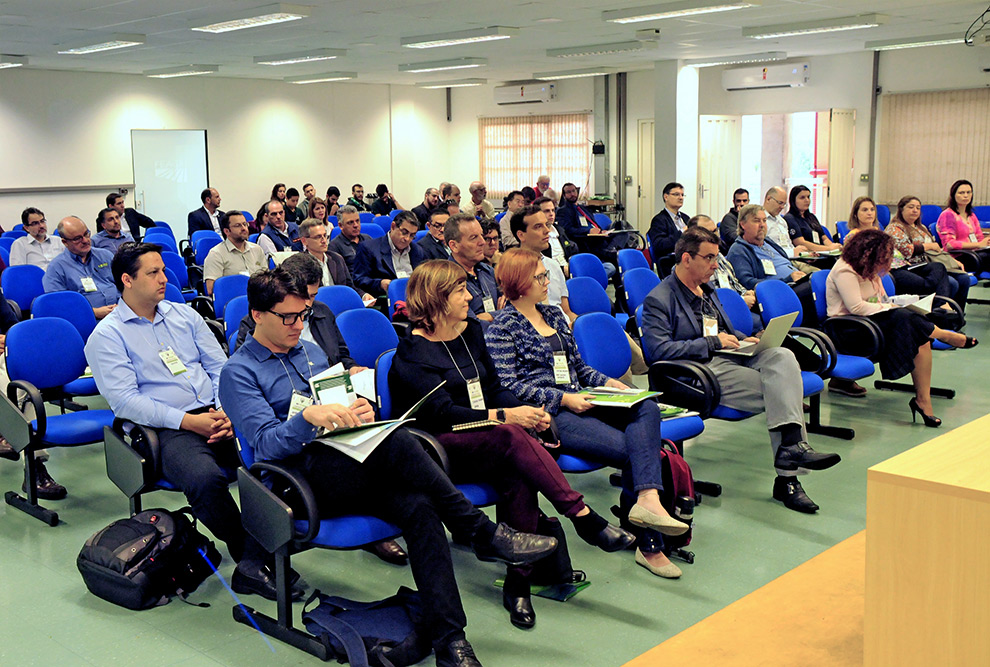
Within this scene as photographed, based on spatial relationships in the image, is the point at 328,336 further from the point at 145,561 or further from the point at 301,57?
the point at 301,57

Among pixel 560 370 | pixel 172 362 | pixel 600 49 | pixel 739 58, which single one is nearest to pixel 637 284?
pixel 560 370

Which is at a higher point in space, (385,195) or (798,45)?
(798,45)

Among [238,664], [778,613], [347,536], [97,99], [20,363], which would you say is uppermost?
[97,99]

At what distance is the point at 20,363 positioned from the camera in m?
4.27

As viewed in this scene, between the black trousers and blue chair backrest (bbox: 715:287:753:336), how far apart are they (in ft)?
8.69

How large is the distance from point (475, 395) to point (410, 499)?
0.65m

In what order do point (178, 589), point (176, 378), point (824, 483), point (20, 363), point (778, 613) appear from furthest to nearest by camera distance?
point (824, 483) → point (20, 363) → point (176, 378) → point (178, 589) → point (778, 613)

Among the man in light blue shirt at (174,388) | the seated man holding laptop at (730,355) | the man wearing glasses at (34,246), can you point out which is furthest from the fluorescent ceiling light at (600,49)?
the man in light blue shirt at (174,388)

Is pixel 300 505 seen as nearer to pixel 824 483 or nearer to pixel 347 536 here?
pixel 347 536

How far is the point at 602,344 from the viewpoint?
14.1 feet

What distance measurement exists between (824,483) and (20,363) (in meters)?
3.86

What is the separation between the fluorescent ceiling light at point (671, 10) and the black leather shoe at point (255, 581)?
6.81 m

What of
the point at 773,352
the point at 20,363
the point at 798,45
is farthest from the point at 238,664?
the point at 798,45

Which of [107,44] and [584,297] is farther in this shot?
[107,44]
